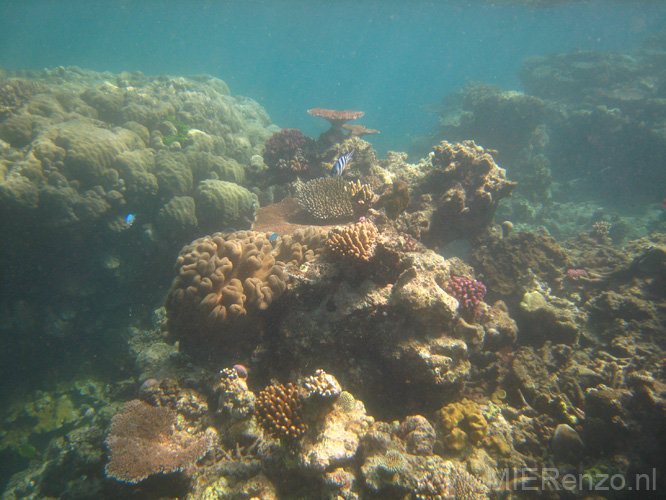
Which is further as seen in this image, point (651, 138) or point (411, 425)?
point (651, 138)

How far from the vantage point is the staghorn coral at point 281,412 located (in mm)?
3002

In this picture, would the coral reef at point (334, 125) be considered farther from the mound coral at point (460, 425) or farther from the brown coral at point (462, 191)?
the mound coral at point (460, 425)

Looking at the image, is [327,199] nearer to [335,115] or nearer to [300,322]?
[300,322]

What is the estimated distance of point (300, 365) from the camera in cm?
374

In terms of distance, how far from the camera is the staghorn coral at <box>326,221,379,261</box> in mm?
3771

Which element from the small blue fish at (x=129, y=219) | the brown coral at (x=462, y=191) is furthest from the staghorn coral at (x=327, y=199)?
the small blue fish at (x=129, y=219)

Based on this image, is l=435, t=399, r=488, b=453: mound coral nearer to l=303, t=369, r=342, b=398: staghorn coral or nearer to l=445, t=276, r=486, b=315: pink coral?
l=303, t=369, r=342, b=398: staghorn coral

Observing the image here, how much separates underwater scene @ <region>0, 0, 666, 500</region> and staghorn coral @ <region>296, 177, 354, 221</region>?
0.15 ft

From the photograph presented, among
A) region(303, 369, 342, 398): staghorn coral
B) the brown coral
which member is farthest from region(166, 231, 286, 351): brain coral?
the brown coral

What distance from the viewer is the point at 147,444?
10.6 ft

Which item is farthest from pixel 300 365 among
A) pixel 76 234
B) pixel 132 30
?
Result: pixel 132 30

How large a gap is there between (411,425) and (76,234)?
329 inches

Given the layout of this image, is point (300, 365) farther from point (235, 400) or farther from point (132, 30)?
point (132, 30)

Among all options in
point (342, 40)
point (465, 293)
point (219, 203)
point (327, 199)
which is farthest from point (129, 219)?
point (342, 40)
